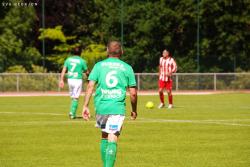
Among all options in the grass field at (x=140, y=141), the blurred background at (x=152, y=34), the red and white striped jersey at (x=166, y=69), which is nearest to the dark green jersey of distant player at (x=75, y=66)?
the grass field at (x=140, y=141)

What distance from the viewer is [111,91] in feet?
43.4

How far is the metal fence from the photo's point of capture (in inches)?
2160

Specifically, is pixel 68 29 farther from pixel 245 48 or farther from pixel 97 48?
pixel 245 48

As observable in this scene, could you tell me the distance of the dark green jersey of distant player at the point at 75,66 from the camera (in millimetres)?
27938

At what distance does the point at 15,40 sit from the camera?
64125 mm

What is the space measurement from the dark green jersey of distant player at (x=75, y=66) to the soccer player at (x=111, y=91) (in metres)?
14.6

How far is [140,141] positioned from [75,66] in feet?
29.7

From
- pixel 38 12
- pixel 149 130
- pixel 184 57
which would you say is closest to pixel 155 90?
pixel 184 57

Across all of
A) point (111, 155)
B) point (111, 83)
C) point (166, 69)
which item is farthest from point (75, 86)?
point (111, 155)

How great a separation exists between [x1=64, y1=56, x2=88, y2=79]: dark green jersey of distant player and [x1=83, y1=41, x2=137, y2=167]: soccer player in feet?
47.8

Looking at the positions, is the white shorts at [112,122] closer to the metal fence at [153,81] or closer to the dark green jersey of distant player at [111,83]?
the dark green jersey of distant player at [111,83]

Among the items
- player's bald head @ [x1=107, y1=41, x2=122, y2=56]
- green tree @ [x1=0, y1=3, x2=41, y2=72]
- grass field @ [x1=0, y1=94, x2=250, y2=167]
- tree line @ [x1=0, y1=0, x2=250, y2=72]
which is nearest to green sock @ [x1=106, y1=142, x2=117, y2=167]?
player's bald head @ [x1=107, y1=41, x2=122, y2=56]

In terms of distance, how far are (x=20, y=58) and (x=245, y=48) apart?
613 inches

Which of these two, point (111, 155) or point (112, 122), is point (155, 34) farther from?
point (111, 155)
